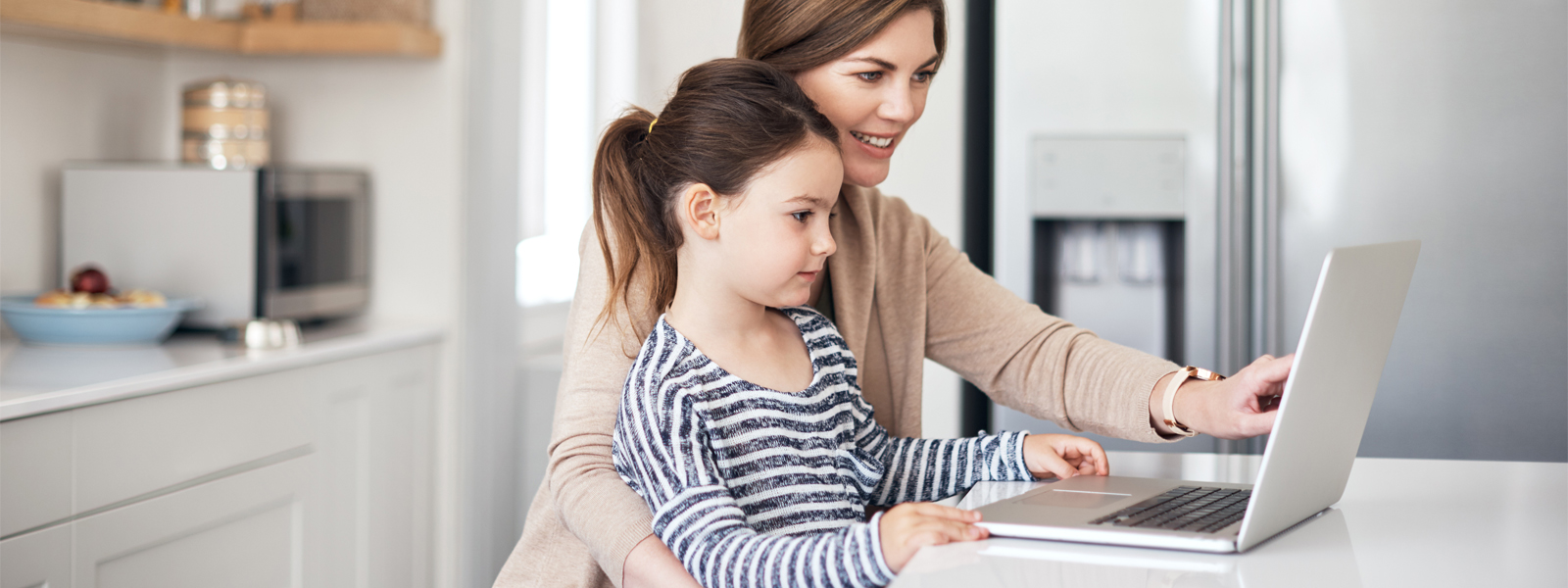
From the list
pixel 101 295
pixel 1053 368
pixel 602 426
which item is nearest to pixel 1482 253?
pixel 1053 368

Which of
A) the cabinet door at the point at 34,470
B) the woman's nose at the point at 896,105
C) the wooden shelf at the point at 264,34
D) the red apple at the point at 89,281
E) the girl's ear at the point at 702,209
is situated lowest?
the cabinet door at the point at 34,470

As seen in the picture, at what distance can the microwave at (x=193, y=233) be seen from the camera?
76.7 inches

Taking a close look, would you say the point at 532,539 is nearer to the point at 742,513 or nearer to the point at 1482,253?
the point at 742,513

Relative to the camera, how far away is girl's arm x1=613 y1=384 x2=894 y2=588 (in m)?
0.76

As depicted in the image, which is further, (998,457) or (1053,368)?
(1053,368)

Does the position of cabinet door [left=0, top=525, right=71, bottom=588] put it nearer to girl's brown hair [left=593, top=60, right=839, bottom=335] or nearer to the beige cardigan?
the beige cardigan

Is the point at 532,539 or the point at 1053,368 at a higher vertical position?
the point at 1053,368

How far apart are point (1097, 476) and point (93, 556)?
1257mm

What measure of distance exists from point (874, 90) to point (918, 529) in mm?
547

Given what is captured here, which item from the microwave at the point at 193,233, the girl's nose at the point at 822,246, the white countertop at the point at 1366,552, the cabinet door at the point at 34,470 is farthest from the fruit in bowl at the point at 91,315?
the white countertop at the point at 1366,552

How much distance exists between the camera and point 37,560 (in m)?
1.39

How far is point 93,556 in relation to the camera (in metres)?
1.47

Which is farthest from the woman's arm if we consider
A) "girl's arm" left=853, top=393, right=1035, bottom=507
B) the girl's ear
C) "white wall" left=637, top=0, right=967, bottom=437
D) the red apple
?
"white wall" left=637, top=0, right=967, bottom=437

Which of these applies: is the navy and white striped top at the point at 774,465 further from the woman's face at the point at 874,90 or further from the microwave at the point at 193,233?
the microwave at the point at 193,233
